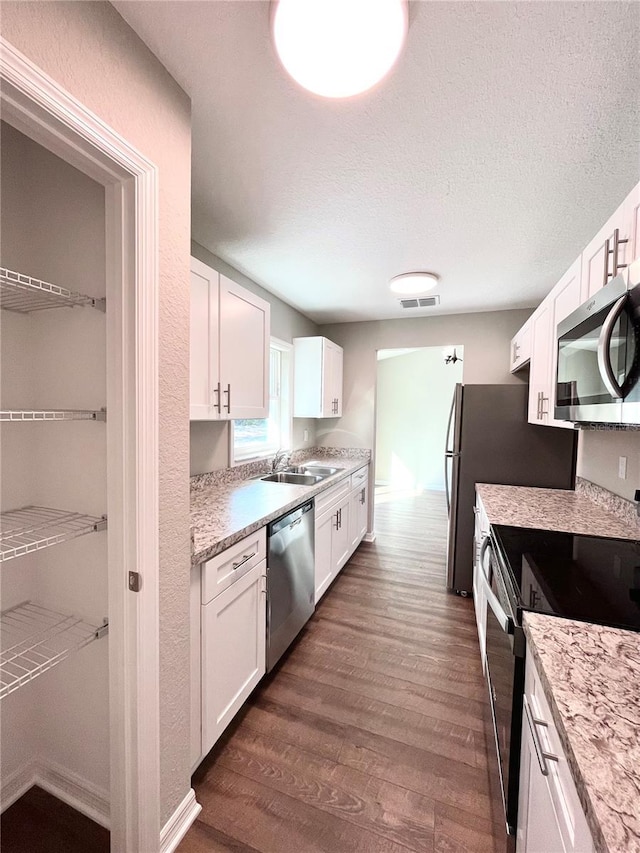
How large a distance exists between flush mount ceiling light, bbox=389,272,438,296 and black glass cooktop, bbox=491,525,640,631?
1.85 m

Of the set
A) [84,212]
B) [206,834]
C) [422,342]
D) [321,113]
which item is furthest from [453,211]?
[206,834]

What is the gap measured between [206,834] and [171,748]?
364 mm

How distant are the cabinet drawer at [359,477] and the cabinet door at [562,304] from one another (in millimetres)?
1749

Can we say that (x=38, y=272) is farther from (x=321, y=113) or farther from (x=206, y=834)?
(x=206, y=834)

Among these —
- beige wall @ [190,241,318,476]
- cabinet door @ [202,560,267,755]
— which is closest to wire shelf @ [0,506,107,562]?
cabinet door @ [202,560,267,755]

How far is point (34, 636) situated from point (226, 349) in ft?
4.66

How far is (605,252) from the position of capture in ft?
4.25

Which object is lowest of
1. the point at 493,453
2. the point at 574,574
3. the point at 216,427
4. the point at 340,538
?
the point at 340,538

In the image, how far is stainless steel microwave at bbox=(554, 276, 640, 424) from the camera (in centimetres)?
94

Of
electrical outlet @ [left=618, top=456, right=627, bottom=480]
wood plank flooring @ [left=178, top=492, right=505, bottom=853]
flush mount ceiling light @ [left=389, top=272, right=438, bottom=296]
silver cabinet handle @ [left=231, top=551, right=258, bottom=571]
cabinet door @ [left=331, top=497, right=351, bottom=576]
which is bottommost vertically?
wood plank flooring @ [left=178, top=492, right=505, bottom=853]

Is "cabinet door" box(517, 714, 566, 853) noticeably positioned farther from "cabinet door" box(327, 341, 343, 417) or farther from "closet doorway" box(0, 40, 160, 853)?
"cabinet door" box(327, 341, 343, 417)

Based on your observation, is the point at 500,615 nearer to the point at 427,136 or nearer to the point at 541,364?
the point at 541,364

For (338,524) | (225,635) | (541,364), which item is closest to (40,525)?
(225,635)

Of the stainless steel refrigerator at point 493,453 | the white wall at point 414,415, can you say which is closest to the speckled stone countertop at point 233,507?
the stainless steel refrigerator at point 493,453
